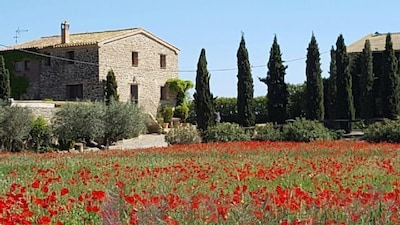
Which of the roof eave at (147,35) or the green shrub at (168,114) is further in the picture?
the green shrub at (168,114)

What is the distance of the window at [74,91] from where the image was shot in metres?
44.6

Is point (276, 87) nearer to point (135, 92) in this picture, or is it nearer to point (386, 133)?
point (386, 133)

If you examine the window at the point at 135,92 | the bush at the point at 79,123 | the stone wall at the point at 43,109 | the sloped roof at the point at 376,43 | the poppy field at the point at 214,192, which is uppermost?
the sloped roof at the point at 376,43

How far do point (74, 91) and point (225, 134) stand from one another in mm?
21792

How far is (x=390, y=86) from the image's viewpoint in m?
35.2

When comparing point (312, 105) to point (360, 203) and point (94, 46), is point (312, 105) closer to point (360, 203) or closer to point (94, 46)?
point (94, 46)

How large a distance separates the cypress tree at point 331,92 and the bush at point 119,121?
11311mm

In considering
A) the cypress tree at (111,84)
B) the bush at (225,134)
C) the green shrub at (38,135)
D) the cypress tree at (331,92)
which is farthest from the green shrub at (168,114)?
the bush at (225,134)

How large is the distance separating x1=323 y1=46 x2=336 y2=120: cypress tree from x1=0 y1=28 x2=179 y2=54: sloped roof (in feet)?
49.5

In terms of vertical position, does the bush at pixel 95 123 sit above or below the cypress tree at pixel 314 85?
below

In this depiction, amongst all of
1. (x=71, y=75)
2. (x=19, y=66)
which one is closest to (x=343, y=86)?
(x=71, y=75)

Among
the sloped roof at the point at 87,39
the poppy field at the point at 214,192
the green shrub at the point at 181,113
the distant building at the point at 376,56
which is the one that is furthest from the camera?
the green shrub at the point at 181,113

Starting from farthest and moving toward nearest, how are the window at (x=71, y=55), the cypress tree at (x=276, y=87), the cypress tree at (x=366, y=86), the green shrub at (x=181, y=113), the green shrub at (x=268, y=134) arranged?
1. the green shrub at (x=181, y=113)
2. the window at (x=71, y=55)
3. the cypress tree at (x=366, y=86)
4. the cypress tree at (x=276, y=87)
5. the green shrub at (x=268, y=134)

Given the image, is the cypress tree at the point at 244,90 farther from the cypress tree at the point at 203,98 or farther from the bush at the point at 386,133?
the bush at the point at 386,133
